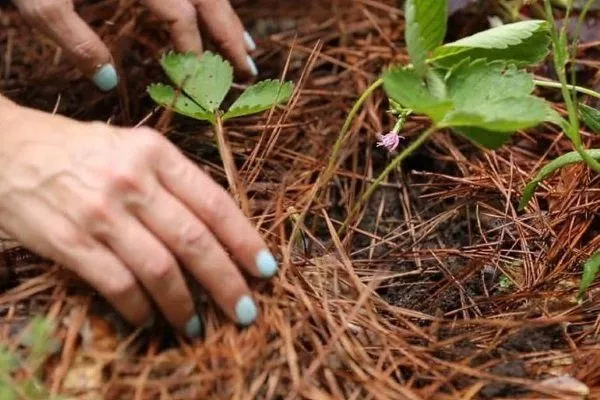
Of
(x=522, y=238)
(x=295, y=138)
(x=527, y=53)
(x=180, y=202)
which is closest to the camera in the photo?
(x=180, y=202)

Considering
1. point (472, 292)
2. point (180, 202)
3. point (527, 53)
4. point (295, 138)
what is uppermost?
point (180, 202)

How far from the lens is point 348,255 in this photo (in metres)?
1.32

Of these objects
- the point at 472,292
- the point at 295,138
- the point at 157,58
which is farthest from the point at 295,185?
the point at 157,58

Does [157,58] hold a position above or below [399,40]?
above

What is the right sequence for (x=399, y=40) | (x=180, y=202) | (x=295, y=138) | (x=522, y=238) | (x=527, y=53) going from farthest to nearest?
(x=399, y=40) < (x=295, y=138) < (x=522, y=238) < (x=527, y=53) < (x=180, y=202)

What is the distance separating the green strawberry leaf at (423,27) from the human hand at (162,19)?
505 millimetres

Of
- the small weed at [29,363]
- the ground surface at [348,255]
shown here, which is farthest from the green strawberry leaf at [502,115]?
the small weed at [29,363]

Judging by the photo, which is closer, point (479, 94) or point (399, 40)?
point (479, 94)

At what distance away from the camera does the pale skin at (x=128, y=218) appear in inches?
38.3

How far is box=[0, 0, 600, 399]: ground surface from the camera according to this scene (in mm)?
1030

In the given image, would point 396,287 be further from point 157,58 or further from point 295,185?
point 157,58

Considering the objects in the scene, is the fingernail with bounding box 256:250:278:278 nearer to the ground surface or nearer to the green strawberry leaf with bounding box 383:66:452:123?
the ground surface

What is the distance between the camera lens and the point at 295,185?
143 centimetres

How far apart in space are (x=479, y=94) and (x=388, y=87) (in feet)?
0.47
